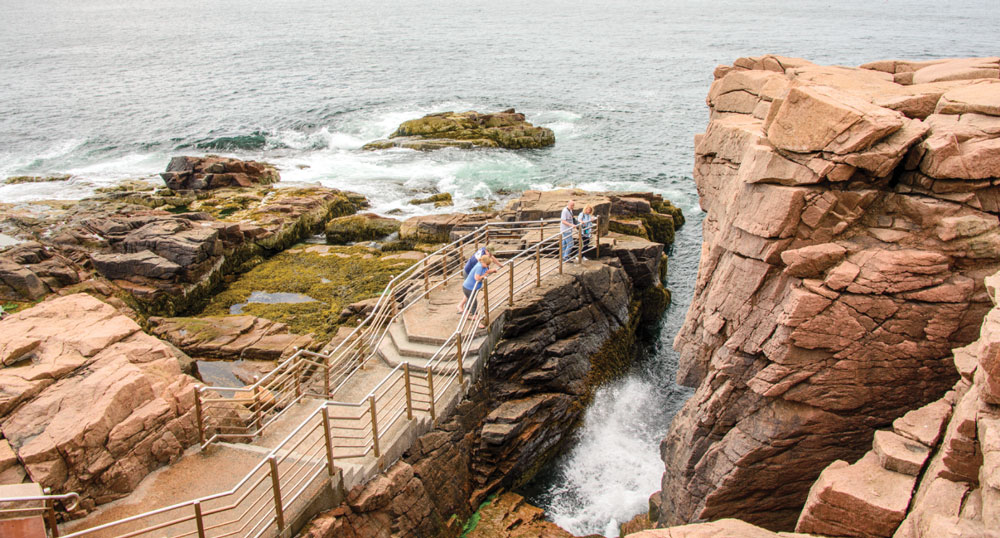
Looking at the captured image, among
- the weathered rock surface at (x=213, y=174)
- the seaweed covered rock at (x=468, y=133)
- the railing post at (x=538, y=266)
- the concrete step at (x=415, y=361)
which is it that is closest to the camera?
the concrete step at (x=415, y=361)

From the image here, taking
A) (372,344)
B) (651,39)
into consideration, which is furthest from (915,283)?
(651,39)

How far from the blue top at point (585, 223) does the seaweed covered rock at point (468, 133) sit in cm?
2988

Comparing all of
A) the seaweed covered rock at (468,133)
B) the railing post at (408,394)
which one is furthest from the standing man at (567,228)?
the seaweed covered rock at (468,133)

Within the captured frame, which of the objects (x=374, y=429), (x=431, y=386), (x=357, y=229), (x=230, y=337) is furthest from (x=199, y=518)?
(x=357, y=229)

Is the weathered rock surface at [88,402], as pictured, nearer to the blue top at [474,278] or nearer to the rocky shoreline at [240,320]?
the rocky shoreline at [240,320]

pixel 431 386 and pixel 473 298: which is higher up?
pixel 473 298

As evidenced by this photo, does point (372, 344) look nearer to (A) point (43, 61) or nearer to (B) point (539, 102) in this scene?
(B) point (539, 102)

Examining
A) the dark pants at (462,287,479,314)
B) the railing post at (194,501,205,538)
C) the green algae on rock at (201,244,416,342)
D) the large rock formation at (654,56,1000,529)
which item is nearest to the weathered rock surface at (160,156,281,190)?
the green algae on rock at (201,244,416,342)

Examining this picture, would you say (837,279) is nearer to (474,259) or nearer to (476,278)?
(476,278)

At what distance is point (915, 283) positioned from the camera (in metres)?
10.7

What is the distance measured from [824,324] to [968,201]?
9.50 ft

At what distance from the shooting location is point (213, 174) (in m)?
38.2

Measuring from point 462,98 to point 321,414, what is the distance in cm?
5597

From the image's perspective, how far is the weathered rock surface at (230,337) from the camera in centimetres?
1962
